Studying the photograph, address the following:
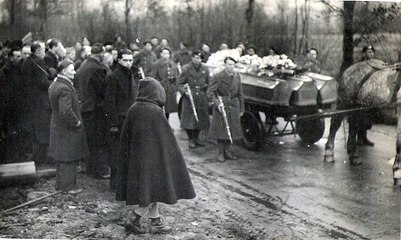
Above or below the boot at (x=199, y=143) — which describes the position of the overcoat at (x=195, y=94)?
above

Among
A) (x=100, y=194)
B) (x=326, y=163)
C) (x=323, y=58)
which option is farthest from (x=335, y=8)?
(x=100, y=194)

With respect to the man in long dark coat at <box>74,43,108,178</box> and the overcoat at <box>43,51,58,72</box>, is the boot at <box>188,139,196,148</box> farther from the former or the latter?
the overcoat at <box>43,51,58,72</box>

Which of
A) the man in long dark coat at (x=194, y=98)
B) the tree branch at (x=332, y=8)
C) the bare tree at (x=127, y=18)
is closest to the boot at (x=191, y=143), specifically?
the man in long dark coat at (x=194, y=98)

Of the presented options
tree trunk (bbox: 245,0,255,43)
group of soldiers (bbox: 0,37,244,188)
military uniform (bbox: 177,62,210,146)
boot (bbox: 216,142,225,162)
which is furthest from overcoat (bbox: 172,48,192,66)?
boot (bbox: 216,142,225,162)

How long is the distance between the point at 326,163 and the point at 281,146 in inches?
22.1

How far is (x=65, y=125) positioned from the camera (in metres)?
6.28

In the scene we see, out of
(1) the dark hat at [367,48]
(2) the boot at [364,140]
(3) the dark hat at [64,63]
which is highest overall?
(1) the dark hat at [367,48]

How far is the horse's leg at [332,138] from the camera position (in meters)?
6.31

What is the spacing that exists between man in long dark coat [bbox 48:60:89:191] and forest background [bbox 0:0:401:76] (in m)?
0.40

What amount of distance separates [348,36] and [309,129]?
45.8 inches

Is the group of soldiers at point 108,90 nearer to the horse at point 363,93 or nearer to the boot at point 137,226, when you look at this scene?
the horse at point 363,93

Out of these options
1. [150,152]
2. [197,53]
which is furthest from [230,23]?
[150,152]

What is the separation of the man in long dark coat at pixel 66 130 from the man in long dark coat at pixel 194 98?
1105 millimetres

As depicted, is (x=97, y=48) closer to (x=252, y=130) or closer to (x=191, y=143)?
(x=191, y=143)
